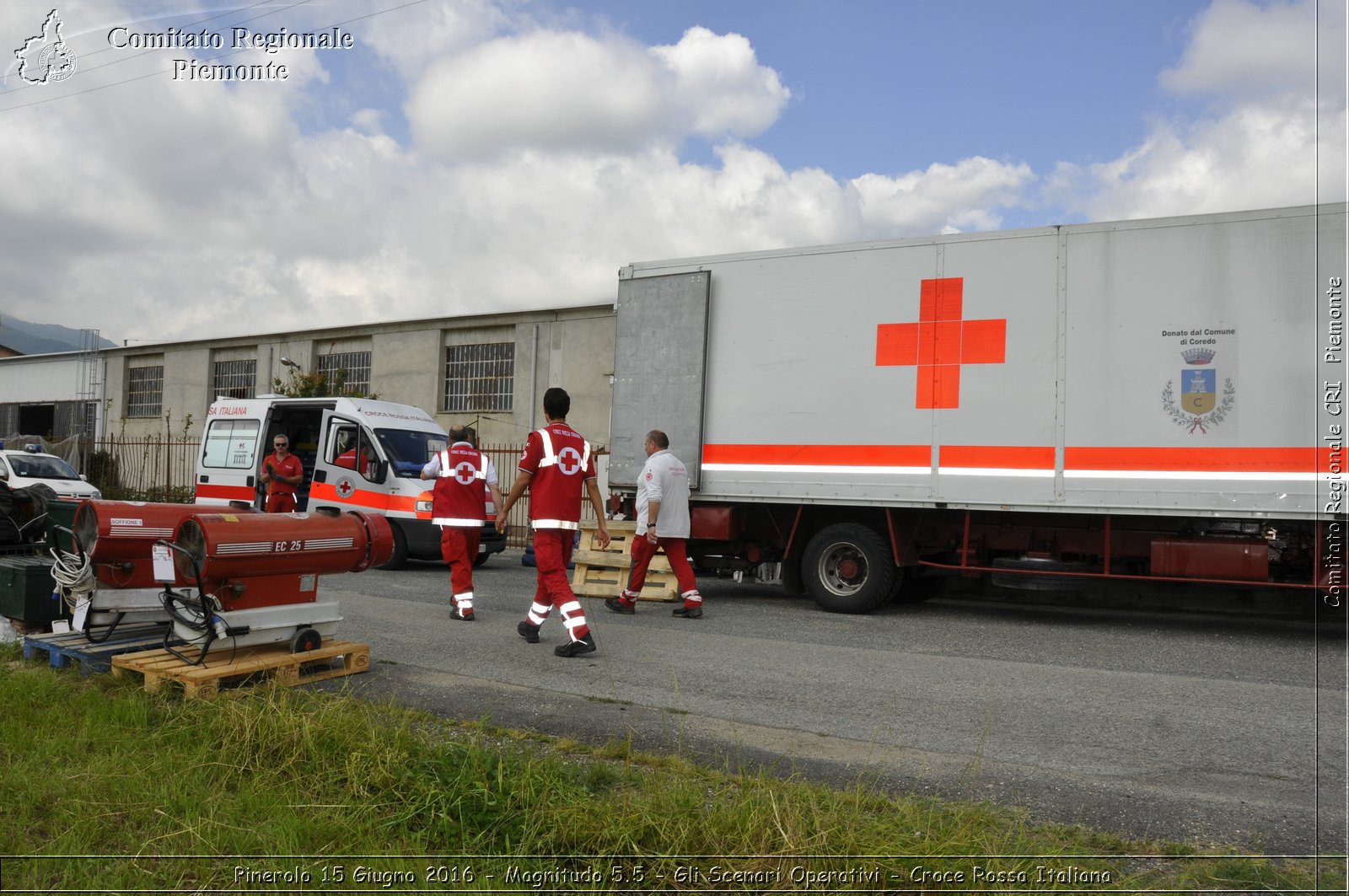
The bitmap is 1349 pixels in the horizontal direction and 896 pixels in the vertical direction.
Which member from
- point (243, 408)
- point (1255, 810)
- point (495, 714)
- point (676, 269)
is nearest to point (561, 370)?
point (243, 408)

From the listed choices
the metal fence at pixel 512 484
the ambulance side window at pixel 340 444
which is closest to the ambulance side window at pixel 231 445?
the ambulance side window at pixel 340 444

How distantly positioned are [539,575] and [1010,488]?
4403 mm

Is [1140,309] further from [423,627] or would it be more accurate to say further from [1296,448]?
[423,627]

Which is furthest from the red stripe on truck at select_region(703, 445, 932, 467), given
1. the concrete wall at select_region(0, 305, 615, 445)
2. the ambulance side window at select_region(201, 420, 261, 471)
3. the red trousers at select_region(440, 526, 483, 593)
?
the concrete wall at select_region(0, 305, 615, 445)

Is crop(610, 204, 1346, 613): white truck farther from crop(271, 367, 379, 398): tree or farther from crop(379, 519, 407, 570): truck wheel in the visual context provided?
crop(271, 367, 379, 398): tree

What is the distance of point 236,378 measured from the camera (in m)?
28.4

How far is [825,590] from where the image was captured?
9391mm

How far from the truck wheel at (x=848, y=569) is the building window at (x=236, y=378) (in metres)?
22.9

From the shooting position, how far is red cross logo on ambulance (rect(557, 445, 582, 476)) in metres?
6.83

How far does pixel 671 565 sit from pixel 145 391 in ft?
92.3

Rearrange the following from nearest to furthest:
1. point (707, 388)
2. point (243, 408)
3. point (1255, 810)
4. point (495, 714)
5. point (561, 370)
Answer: point (1255, 810), point (495, 714), point (707, 388), point (243, 408), point (561, 370)

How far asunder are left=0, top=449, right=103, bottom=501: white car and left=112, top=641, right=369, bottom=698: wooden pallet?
41.2 feet

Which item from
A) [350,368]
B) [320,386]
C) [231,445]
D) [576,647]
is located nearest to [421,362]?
[320,386]

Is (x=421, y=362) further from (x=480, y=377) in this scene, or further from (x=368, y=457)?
(x=368, y=457)
